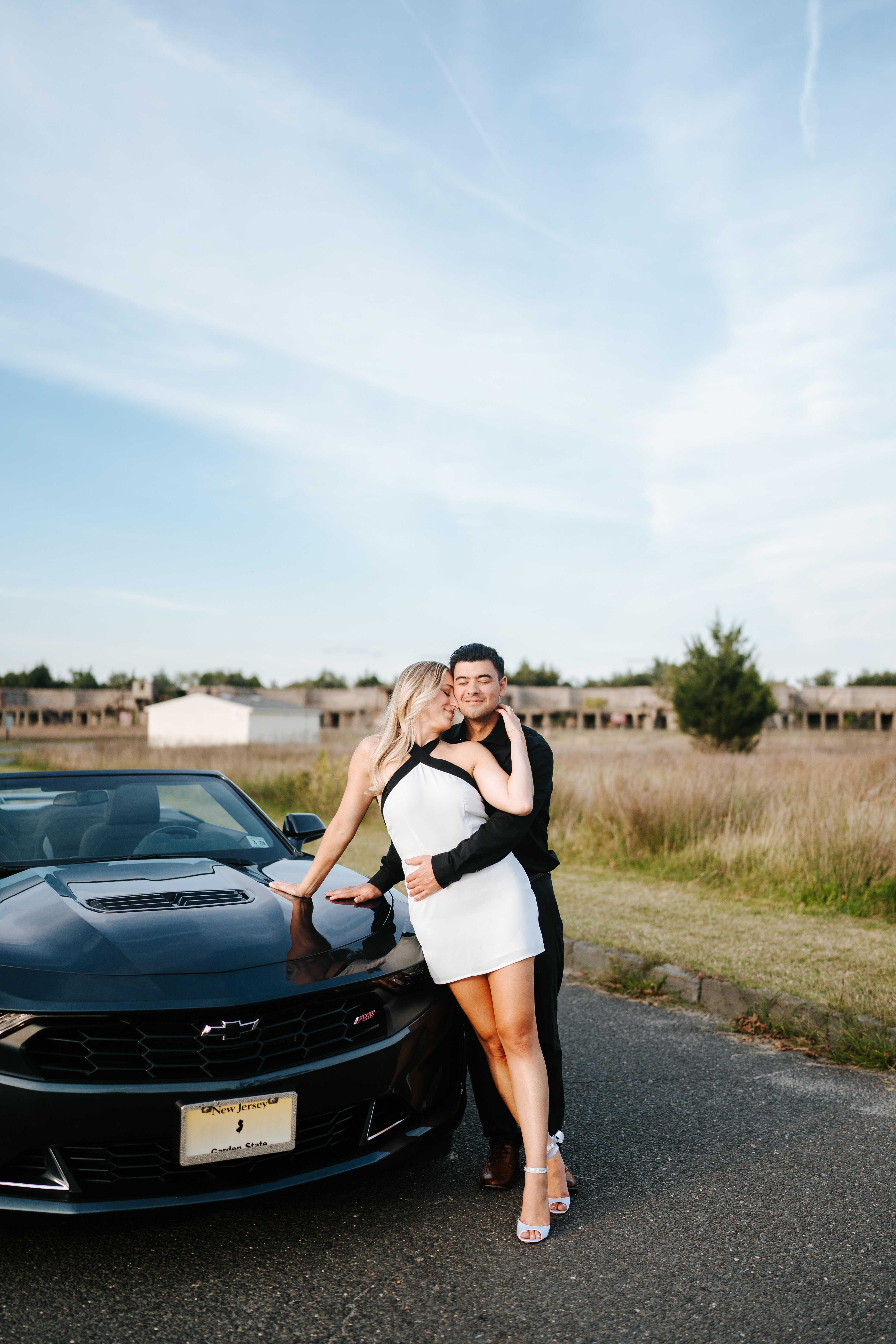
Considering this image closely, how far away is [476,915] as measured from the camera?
2928 mm

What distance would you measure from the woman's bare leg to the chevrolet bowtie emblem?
26.1 inches

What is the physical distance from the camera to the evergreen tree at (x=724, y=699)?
1037 inches

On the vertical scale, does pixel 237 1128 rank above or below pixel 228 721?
below

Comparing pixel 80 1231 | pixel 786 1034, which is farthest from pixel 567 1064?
pixel 80 1231

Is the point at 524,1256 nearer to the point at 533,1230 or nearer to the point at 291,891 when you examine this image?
the point at 533,1230

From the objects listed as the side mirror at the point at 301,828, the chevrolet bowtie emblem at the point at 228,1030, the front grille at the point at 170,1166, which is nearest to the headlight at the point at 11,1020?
the front grille at the point at 170,1166

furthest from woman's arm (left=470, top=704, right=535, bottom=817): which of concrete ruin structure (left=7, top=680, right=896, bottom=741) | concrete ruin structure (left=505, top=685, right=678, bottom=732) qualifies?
concrete ruin structure (left=505, top=685, right=678, bottom=732)

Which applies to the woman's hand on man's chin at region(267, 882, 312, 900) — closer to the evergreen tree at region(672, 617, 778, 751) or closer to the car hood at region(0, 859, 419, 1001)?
the car hood at region(0, 859, 419, 1001)

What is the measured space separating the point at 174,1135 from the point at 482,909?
3.36ft

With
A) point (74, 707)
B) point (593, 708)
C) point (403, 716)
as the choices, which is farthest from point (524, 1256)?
point (74, 707)

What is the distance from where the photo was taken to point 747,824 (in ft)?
32.5

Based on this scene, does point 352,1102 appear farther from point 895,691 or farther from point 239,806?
point 895,691

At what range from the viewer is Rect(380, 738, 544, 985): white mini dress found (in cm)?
291

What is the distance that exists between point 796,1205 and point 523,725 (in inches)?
68.4
